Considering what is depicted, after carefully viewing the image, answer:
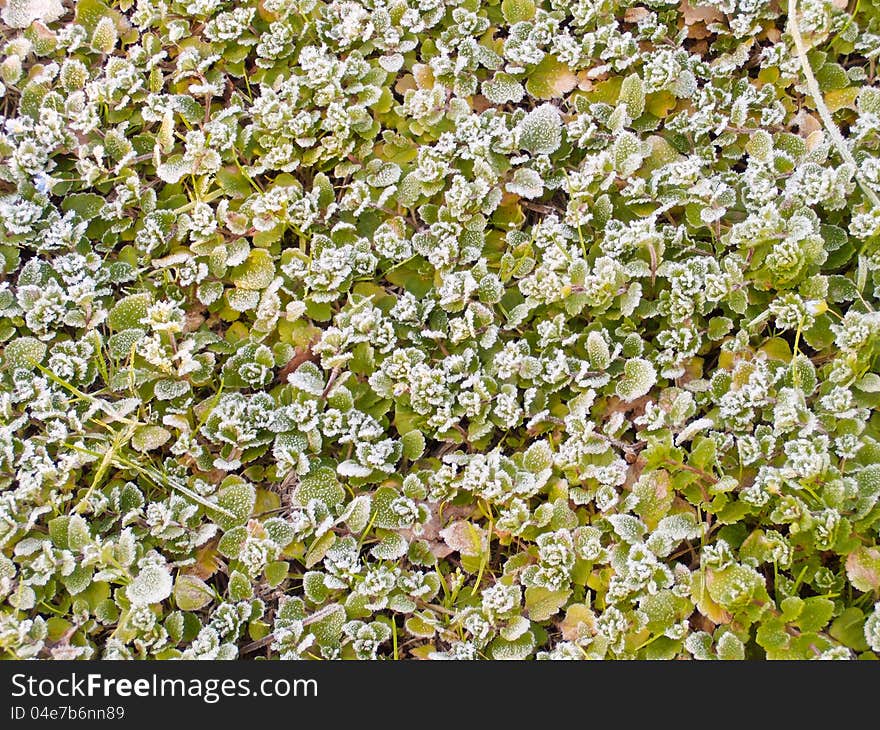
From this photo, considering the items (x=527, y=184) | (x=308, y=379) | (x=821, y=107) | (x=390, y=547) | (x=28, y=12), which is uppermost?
(x=28, y=12)

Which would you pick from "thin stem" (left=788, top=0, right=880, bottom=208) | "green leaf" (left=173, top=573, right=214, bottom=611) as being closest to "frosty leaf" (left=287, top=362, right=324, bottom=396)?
"green leaf" (left=173, top=573, right=214, bottom=611)

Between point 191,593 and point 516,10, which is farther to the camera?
point 516,10

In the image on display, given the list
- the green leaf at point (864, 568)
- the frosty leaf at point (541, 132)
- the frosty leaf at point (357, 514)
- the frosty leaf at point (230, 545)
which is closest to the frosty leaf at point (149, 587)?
the frosty leaf at point (230, 545)

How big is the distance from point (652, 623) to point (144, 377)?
142 cm

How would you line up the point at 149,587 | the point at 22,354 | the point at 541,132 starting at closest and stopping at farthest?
the point at 149,587
the point at 22,354
the point at 541,132

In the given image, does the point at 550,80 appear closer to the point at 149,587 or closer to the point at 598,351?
the point at 598,351

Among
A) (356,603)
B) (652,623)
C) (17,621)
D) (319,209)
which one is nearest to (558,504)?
(652,623)

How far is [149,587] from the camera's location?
197cm

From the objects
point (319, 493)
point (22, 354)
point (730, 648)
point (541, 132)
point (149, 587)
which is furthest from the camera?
point (541, 132)

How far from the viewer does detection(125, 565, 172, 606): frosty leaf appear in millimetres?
1954

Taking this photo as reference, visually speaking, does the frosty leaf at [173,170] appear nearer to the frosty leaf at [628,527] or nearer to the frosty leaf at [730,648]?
the frosty leaf at [628,527]

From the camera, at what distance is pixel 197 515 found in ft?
6.86

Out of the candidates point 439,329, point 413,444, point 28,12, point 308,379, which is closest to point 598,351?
point 439,329

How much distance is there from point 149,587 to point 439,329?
0.97m
